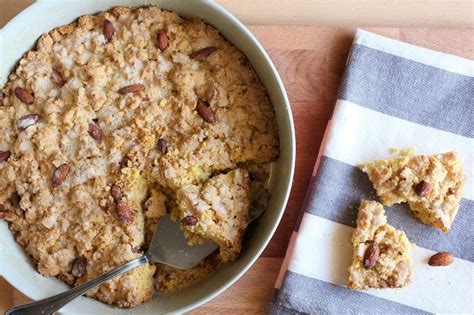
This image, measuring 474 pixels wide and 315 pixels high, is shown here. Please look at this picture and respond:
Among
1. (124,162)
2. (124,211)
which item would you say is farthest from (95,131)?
(124,211)

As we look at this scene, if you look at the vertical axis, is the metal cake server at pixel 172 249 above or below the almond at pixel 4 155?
below

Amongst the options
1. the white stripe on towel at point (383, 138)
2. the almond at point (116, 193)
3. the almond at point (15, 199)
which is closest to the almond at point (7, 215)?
the almond at point (15, 199)

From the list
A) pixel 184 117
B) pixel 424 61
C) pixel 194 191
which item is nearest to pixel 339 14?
pixel 424 61

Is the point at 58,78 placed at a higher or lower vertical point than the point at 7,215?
higher

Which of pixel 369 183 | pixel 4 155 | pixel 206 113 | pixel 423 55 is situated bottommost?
pixel 4 155

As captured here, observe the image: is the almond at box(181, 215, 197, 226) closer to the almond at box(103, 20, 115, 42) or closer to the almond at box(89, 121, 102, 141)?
the almond at box(89, 121, 102, 141)

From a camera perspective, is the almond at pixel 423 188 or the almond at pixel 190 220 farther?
the almond at pixel 423 188

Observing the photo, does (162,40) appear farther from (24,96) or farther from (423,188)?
(423,188)

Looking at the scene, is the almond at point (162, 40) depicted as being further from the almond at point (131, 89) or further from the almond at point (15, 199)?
the almond at point (15, 199)
